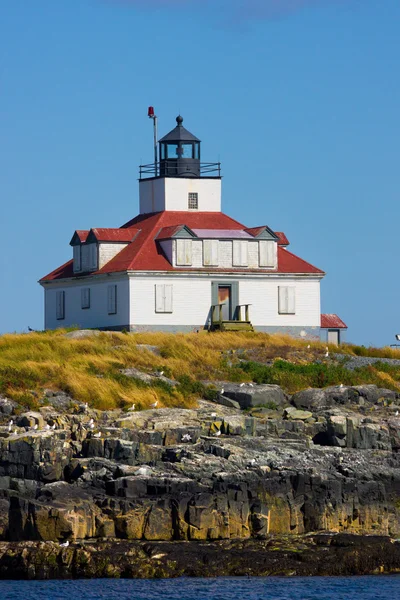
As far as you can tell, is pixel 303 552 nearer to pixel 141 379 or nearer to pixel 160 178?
pixel 141 379

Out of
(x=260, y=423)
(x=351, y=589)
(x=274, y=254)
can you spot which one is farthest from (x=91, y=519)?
(x=274, y=254)

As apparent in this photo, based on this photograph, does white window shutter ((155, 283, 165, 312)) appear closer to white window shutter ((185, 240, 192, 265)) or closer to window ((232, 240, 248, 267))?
white window shutter ((185, 240, 192, 265))

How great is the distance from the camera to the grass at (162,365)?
36125 millimetres

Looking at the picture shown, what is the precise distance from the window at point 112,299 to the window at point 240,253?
4514mm

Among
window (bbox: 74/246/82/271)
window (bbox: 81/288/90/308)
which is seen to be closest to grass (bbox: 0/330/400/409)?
window (bbox: 81/288/90/308)

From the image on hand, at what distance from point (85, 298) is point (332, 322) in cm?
1062

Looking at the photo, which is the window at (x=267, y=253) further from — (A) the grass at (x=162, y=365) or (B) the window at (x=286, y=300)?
(A) the grass at (x=162, y=365)

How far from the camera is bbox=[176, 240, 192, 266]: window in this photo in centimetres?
4738

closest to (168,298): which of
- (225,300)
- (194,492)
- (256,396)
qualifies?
(225,300)

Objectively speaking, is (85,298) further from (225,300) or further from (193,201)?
(193,201)

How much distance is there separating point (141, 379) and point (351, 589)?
14069 mm

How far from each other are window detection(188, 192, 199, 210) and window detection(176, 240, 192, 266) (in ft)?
11.3

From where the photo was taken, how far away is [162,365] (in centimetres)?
3953

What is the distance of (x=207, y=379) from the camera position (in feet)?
128
